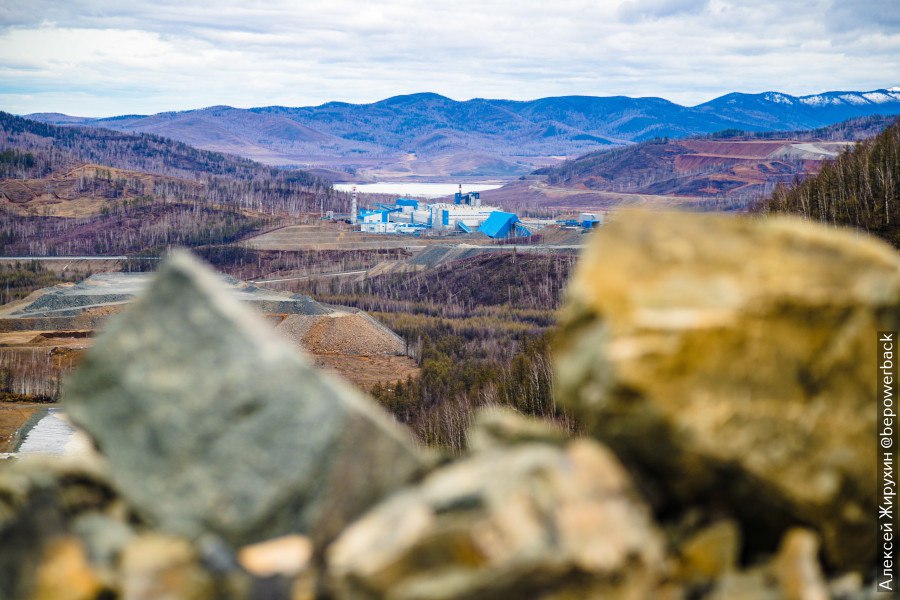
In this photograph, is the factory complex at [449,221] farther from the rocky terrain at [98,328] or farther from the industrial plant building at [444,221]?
the rocky terrain at [98,328]

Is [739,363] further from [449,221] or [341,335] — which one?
[449,221]

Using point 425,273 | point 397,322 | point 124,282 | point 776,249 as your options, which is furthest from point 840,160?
point 124,282

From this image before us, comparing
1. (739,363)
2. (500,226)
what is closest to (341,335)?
(739,363)

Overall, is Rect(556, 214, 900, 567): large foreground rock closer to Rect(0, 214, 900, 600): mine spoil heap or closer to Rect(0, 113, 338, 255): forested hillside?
Rect(0, 214, 900, 600): mine spoil heap

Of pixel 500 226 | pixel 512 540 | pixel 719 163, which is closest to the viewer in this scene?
pixel 512 540

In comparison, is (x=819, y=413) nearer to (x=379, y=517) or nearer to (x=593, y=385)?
(x=593, y=385)

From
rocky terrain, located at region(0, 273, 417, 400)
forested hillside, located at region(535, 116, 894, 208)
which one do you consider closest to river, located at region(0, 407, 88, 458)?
rocky terrain, located at region(0, 273, 417, 400)
